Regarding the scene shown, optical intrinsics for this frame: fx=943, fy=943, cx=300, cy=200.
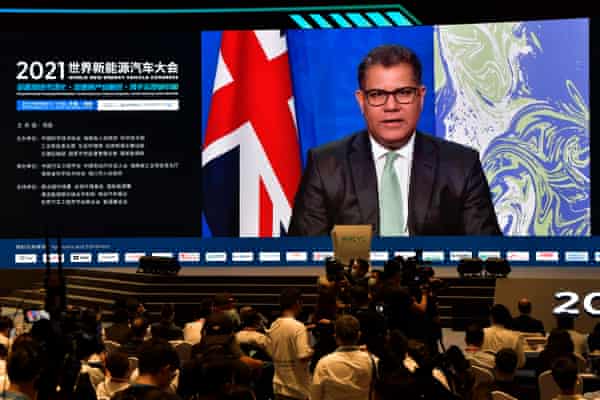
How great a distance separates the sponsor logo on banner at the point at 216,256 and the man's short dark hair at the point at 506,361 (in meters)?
11.8

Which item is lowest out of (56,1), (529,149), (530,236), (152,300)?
(152,300)

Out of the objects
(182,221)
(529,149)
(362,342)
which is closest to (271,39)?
(182,221)

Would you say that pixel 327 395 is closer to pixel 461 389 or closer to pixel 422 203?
pixel 461 389

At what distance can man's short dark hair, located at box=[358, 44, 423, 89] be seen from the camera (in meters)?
16.1

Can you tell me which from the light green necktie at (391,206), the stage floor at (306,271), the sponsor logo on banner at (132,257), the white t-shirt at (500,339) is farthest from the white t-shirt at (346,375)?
the sponsor logo on banner at (132,257)

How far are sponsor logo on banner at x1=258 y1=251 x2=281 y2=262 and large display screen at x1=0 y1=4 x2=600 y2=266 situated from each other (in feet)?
0.06

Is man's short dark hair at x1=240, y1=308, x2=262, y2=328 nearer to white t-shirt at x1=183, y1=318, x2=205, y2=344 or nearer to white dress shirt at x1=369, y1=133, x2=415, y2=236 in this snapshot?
white t-shirt at x1=183, y1=318, x2=205, y2=344

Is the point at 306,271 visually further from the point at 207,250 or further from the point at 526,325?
the point at 526,325

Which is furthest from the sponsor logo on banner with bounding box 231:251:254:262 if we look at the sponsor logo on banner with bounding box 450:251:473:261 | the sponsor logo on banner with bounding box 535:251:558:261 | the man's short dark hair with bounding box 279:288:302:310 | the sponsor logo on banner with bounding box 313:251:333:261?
the man's short dark hair with bounding box 279:288:302:310

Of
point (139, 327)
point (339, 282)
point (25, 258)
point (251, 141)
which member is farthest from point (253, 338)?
point (25, 258)

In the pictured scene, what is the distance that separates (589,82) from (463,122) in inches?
83.8

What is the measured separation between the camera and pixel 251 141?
16.7 meters

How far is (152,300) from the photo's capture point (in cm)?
1470

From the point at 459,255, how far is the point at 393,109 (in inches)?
108
